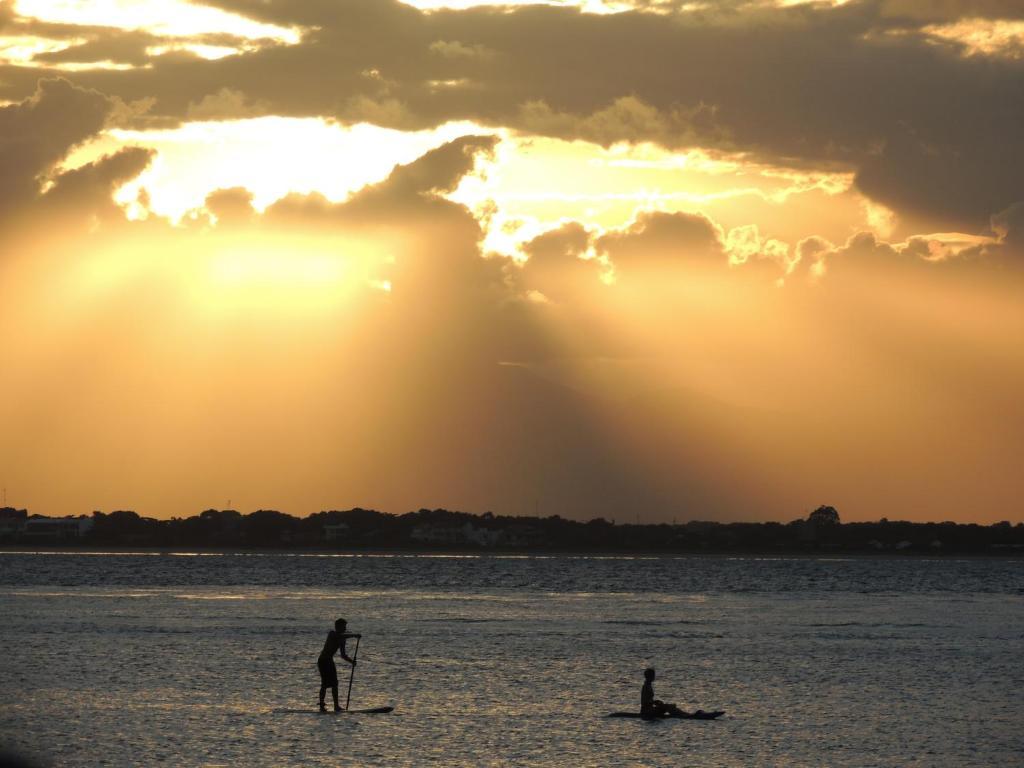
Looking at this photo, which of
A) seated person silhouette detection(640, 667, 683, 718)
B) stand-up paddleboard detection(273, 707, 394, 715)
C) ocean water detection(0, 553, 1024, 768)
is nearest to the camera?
ocean water detection(0, 553, 1024, 768)

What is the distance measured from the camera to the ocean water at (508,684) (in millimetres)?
39875

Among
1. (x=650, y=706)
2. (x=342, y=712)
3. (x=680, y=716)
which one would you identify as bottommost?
(x=342, y=712)

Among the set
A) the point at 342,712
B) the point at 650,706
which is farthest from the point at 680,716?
the point at 342,712

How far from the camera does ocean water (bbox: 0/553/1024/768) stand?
3988cm

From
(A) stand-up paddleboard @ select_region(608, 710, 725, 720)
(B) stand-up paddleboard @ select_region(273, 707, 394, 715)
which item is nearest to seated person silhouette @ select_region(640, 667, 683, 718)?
(A) stand-up paddleboard @ select_region(608, 710, 725, 720)

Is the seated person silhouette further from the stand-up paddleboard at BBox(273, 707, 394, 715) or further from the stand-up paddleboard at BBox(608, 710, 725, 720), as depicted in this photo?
the stand-up paddleboard at BBox(273, 707, 394, 715)

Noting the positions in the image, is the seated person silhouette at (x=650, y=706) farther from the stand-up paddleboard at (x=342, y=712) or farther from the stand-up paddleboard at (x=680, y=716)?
the stand-up paddleboard at (x=342, y=712)

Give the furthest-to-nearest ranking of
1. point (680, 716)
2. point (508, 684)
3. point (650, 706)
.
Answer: point (508, 684)
point (680, 716)
point (650, 706)

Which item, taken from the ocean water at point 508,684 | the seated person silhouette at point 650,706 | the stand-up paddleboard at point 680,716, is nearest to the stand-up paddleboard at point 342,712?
the ocean water at point 508,684

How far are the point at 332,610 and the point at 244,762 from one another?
75.6 metres

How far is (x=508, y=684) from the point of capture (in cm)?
5594

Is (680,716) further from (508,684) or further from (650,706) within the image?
(508,684)

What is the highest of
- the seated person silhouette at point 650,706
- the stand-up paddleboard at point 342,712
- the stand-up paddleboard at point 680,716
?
the seated person silhouette at point 650,706

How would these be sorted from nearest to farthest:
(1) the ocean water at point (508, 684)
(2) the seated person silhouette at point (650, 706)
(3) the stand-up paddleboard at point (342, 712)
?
(1) the ocean water at point (508, 684) → (2) the seated person silhouette at point (650, 706) → (3) the stand-up paddleboard at point (342, 712)
